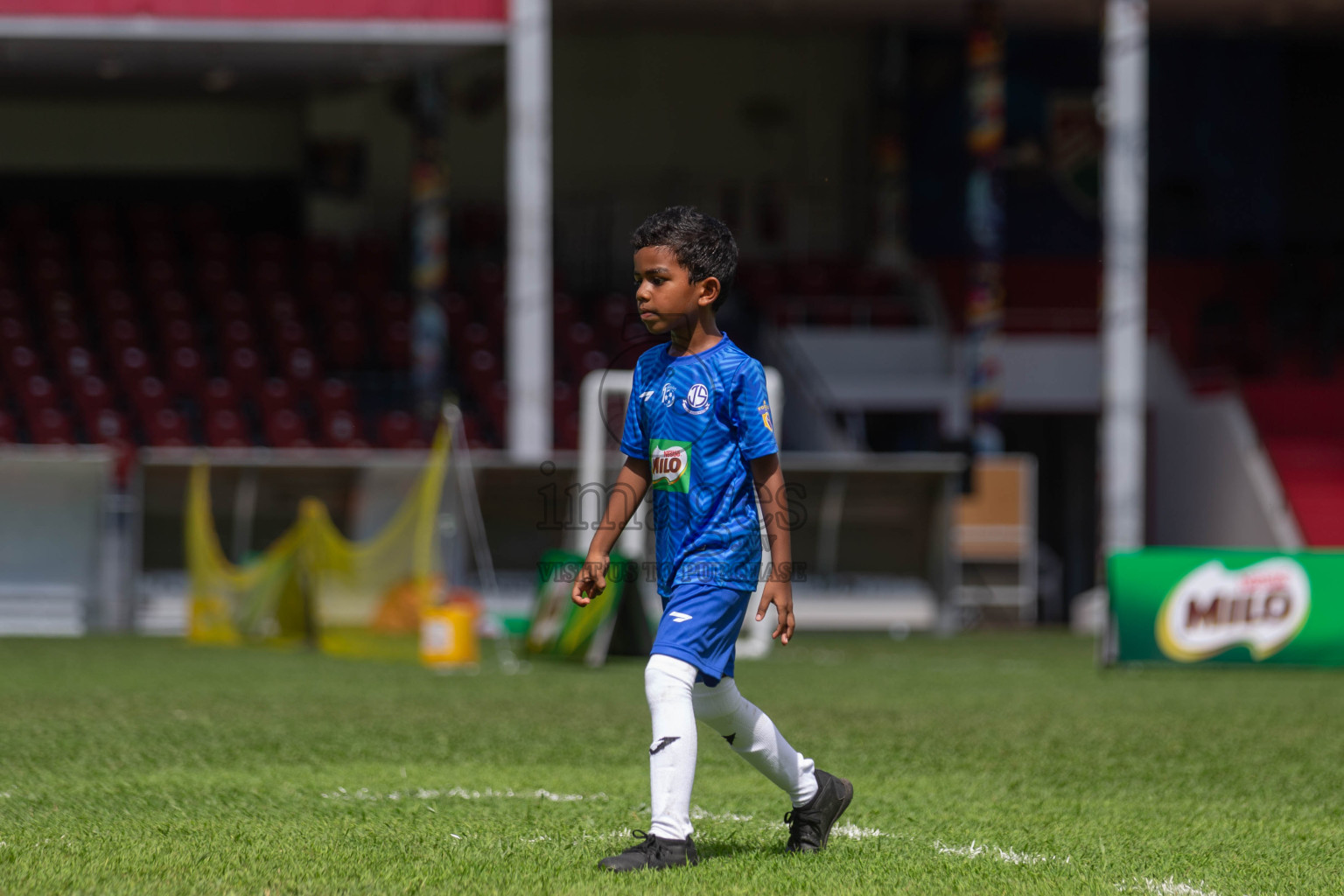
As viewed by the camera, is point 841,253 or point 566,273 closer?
point 566,273

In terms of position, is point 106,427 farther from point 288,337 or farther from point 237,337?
point 288,337

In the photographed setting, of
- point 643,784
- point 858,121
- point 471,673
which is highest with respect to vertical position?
point 858,121

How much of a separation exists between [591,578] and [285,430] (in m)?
16.7

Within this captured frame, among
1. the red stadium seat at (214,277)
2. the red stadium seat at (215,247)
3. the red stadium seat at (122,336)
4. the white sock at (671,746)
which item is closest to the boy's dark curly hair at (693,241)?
the white sock at (671,746)

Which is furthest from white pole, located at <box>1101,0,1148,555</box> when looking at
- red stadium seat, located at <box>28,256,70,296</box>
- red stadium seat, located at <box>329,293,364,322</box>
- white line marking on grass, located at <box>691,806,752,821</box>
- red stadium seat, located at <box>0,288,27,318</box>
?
white line marking on grass, located at <box>691,806,752,821</box>

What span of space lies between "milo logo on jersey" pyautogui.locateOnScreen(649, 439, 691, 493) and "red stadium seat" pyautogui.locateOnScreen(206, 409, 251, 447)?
54.2ft

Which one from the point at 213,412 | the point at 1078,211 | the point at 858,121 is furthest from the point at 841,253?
the point at 213,412

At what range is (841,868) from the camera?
4.45 m

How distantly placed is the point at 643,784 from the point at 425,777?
776 millimetres

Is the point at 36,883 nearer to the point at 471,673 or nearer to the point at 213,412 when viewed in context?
the point at 471,673

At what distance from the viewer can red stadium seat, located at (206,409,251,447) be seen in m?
20.3

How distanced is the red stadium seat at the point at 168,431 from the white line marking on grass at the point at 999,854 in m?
16.5

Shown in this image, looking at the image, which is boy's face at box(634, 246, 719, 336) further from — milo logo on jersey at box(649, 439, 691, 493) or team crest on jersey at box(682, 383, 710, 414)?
milo logo on jersey at box(649, 439, 691, 493)

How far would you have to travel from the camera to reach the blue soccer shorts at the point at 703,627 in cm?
435
